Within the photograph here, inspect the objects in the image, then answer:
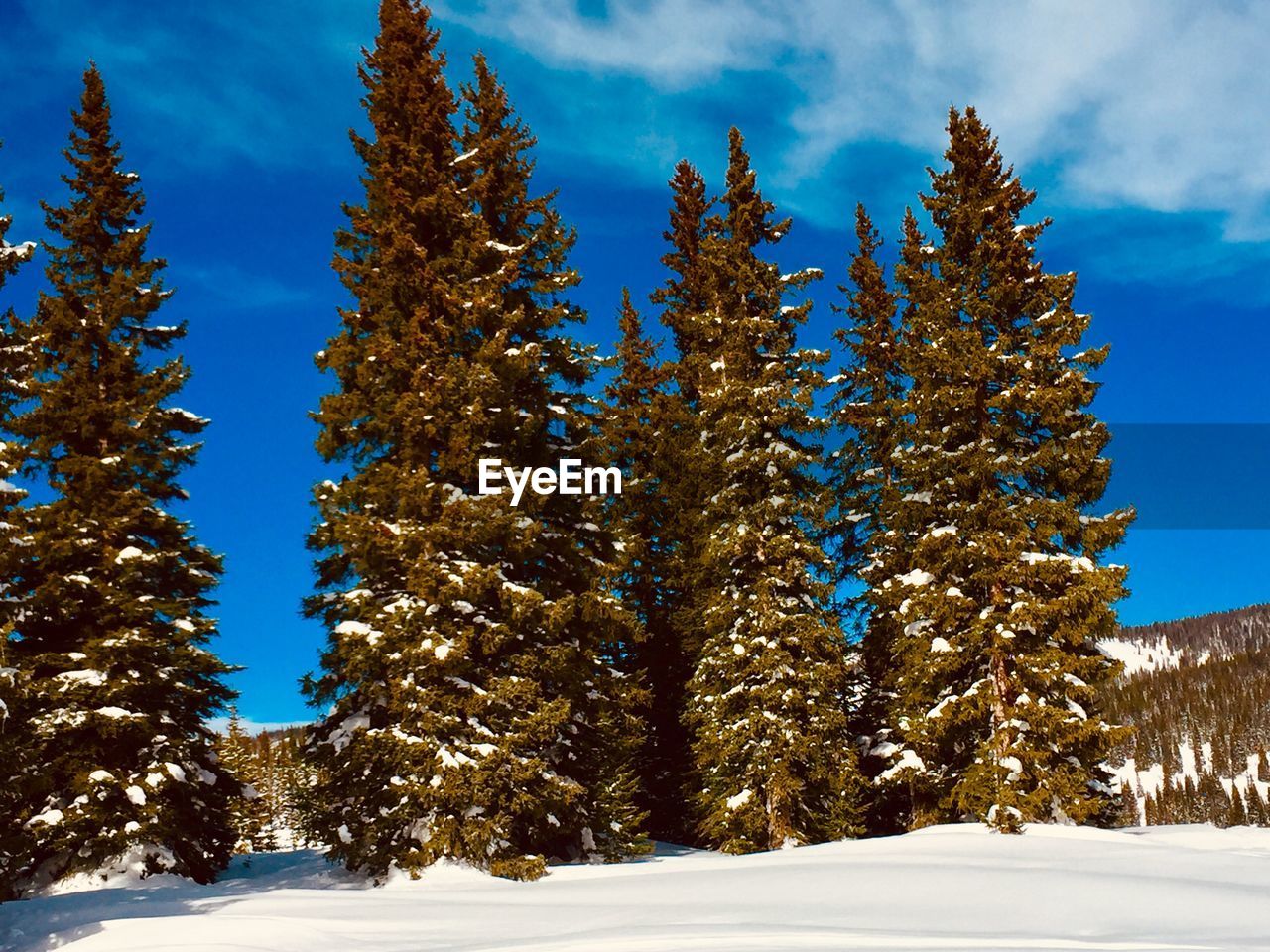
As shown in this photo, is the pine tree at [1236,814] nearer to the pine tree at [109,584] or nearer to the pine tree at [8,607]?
the pine tree at [109,584]

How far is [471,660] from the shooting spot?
1592 centimetres

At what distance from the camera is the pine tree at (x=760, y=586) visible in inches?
800

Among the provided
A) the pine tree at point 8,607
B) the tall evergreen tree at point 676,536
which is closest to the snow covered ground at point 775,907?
the pine tree at point 8,607

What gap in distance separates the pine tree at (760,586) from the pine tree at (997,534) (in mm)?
1913

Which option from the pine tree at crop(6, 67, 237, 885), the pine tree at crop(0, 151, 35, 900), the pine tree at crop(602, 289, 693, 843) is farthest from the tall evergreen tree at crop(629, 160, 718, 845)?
the pine tree at crop(0, 151, 35, 900)

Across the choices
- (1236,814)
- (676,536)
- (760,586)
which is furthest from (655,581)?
(1236,814)

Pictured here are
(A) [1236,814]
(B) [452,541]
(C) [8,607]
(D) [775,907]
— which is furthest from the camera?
(A) [1236,814]

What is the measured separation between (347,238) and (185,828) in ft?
40.4

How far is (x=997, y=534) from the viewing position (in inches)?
765

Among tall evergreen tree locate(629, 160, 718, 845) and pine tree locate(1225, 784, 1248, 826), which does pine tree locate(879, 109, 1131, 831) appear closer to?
tall evergreen tree locate(629, 160, 718, 845)

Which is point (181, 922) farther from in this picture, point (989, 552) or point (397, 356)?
Answer: point (989, 552)

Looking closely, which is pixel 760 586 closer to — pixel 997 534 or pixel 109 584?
pixel 997 534

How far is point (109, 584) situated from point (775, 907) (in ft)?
48.9

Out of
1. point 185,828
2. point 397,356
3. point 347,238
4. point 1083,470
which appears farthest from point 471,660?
point 1083,470
